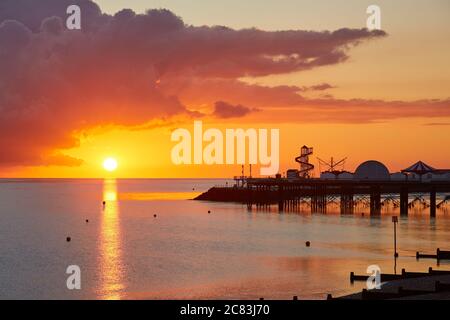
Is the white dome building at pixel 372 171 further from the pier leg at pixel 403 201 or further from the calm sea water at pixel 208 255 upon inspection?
the calm sea water at pixel 208 255

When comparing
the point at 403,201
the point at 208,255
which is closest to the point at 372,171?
the point at 403,201

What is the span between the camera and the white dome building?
191 meters

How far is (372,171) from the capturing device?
192000 mm

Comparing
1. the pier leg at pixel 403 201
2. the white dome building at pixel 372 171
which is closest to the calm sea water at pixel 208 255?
the pier leg at pixel 403 201

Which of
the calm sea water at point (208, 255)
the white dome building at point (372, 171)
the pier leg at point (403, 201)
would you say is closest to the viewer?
the calm sea water at point (208, 255)

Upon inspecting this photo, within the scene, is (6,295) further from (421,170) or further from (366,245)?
(421,170)

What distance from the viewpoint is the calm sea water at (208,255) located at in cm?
5759

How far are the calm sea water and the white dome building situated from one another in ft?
152

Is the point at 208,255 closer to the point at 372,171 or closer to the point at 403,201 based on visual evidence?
the point at 403,201

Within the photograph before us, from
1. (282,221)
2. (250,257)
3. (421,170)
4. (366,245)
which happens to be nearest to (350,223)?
(282,221)

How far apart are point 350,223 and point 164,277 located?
72.6 meters

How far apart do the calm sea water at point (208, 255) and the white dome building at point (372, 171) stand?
46.5m

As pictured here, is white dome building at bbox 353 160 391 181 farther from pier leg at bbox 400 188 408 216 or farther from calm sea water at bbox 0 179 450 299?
calm sea water at bbox 0 179 450 299

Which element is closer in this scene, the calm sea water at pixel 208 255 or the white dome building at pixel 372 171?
the calm sea water at pixel 208 255
